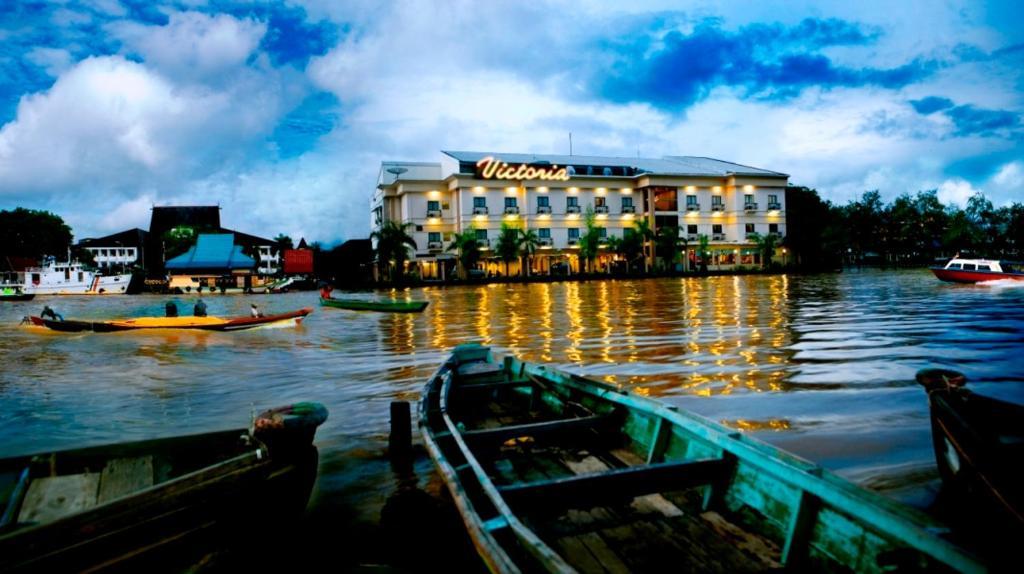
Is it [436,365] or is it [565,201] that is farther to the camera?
[565,201]

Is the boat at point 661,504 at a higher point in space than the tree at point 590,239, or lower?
lower

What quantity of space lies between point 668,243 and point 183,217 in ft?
230

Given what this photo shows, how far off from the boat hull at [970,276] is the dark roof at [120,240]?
9061 cm

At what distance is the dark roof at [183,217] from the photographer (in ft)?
282

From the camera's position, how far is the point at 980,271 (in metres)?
32.7

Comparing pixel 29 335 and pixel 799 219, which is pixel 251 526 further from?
pixel 799 219

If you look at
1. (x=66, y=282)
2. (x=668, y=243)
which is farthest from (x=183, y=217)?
(x=668, y=243)

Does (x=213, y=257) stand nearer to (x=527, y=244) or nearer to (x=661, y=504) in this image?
(x=527, y=244)

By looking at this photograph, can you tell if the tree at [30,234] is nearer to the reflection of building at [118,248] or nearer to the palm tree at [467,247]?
the reflection of building at [118,248]

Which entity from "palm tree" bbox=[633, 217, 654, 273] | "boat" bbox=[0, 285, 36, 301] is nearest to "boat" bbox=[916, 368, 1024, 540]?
"palm tree" bbox=[633, 217, 654, 273]

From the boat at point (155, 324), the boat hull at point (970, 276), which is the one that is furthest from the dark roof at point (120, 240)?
the boat hull at point (970, 276)

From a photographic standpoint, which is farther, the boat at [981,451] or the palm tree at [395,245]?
the palm tree at [395,245]

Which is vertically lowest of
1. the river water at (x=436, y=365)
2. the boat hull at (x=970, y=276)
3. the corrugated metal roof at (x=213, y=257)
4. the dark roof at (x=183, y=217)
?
the river water at (x=436, y=365)

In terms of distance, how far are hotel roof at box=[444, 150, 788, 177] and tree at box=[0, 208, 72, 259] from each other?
50.6 metres
